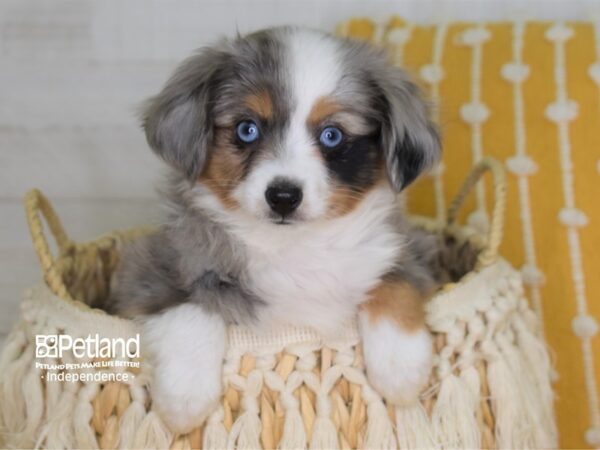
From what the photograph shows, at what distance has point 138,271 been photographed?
1.73m

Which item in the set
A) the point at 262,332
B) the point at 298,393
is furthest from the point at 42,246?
the point at 298,393

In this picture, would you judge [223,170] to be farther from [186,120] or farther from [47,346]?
Answer: [47,346]

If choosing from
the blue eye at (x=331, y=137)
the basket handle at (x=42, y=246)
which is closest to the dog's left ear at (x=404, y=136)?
the blue eye at (x=331, y=137)

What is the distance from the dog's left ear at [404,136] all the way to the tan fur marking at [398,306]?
220mm

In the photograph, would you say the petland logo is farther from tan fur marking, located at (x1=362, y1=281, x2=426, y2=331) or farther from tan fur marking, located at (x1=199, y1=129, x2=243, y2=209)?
tan fur marking, located at (x1=362, y1=281, x2=426, y2=331)

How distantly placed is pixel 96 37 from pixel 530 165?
4.94ft

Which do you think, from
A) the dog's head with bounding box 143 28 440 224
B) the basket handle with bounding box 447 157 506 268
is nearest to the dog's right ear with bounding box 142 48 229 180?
the dog's head with bounding box 143 28 440 224

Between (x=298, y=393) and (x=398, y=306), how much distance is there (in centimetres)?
27

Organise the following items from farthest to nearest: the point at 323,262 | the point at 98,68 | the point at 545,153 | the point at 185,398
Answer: the point at 98,68, the point at 545,153, the point at 323,262, the point at 185,398

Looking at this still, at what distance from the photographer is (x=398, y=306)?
1.58 meters

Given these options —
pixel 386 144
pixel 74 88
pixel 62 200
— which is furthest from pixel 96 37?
pixel 386 144

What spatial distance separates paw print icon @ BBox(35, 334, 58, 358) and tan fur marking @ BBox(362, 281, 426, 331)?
0.64 m

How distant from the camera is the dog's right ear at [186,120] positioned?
161cm

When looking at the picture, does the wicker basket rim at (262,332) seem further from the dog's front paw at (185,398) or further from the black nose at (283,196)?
the black nose at (283,196)
